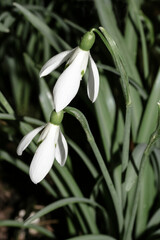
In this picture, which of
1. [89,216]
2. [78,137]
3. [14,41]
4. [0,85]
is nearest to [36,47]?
[14,41]

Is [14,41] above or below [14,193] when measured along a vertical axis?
above

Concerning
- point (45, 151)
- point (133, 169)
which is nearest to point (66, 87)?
point (45, 151)

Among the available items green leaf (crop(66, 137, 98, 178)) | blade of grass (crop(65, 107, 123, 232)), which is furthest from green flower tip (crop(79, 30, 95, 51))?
green leaf (crop(66, 137, 98, 178))

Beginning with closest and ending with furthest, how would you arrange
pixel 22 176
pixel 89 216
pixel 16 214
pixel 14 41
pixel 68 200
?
1. pixel 68 200
2. pixel 89 216
3. pixel 16 214
4. pixel 22 176
5. pixel 14 41

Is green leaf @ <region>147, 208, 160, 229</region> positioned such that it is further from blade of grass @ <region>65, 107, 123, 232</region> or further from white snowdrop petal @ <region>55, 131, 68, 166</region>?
white snowdrop petal @ <region>55, 131, 68, 166</region>

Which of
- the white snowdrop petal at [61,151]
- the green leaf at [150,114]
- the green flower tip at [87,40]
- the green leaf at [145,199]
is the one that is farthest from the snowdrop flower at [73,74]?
the green leaf at [145,199]

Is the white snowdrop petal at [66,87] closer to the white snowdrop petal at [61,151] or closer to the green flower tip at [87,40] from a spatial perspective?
the green flower tip at [87,40]

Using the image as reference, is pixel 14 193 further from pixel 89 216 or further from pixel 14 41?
pixel 14 41

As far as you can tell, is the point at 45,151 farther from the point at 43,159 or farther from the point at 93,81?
the point at 93,81
